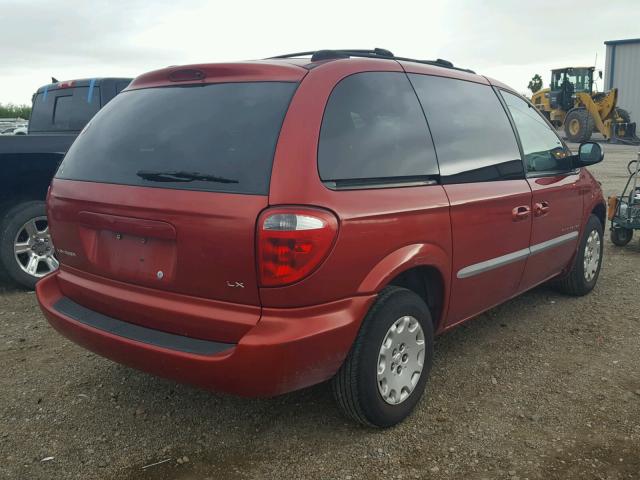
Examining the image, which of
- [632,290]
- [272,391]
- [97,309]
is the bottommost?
[632,290]

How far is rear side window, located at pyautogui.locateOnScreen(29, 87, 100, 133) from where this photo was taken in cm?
636

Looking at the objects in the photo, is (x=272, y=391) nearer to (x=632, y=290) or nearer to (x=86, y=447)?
(x=86, y=447)

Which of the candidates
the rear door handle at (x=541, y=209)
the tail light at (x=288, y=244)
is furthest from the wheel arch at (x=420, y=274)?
the rear door handle at (x=541, y=209)

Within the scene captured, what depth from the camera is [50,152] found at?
5258mm

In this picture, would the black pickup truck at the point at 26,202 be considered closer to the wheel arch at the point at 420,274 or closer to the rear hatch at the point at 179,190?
the rear hatch at the point at 179,190

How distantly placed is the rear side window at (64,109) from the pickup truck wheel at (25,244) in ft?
4.61

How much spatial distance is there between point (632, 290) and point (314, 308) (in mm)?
3963

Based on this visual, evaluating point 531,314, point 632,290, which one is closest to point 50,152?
point 531,314

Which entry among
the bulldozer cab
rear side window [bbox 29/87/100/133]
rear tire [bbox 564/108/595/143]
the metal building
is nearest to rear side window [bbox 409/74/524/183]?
rear side window [bbox 29/87/100/133]

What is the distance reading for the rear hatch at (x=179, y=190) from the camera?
2414mm

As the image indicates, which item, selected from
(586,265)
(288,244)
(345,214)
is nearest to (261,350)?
(288,244)

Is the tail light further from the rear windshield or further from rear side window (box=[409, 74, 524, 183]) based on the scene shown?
rear side window (box=[409, 74, 524, 183])

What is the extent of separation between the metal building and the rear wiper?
36.1m

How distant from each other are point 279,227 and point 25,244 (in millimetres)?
3798
